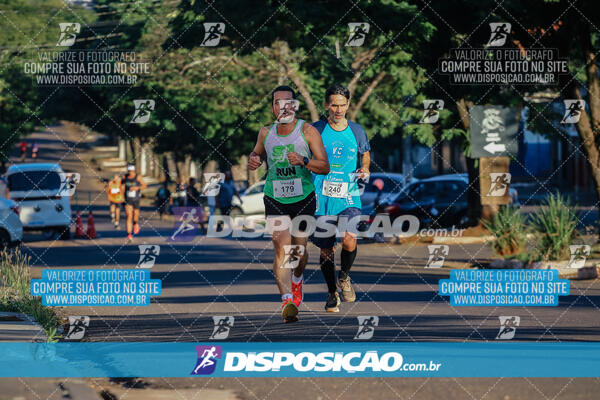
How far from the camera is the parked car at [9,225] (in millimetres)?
24969

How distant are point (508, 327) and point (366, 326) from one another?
60.9 inches

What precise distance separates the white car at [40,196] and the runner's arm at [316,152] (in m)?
21.2

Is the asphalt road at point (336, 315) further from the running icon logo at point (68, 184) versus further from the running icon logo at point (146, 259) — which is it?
the running icon logo at point (68, 184)

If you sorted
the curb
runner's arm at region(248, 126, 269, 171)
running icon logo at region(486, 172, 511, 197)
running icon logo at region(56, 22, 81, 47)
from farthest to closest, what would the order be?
running icon logo at region(486, 172, 511, 197), running icon logo at region(56, 22, 81, 47), the curb, runner's arm at region(248, 126, 269, 171)

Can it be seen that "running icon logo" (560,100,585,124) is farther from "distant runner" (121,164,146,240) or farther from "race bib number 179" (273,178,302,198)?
"distant runner" (121,164,146,240)

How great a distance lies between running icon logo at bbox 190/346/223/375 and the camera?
7.45 meters

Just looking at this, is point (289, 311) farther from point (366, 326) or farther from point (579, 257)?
point (579, 257)

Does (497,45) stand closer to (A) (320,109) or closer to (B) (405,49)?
(B) (405,49)

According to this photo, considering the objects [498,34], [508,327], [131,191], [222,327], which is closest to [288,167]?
[222,327]

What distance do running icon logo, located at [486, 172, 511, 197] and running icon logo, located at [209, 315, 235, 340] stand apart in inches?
352

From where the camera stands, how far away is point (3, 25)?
6034cm

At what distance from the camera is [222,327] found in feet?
37.0

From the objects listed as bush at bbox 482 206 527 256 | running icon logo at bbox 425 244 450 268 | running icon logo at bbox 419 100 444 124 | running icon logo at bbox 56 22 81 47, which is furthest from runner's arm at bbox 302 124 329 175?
running icon logo at bbox 419 100 444 124

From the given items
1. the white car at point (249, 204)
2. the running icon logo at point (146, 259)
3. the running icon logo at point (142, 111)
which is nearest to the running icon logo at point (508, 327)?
the running icon logo at point (142, 111)
